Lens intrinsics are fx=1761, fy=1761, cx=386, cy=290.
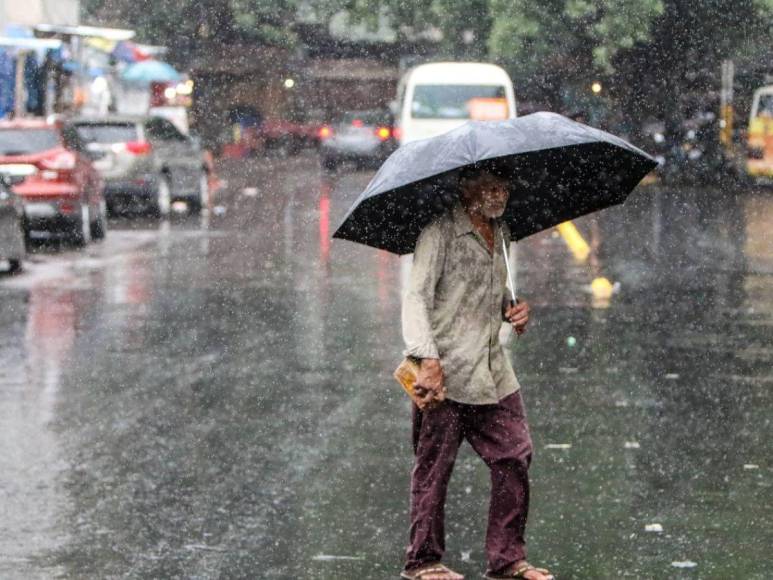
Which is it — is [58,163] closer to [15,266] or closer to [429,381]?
[15,266]

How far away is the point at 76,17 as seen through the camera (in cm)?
4566

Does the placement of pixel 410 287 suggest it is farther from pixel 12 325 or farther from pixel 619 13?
pixel 619 13

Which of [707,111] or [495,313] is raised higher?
[495,313]

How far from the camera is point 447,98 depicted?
30.9m

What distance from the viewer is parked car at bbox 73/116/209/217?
25.7 meters

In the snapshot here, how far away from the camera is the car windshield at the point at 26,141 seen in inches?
821

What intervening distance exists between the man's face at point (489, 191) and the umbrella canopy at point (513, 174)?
0.13 feet

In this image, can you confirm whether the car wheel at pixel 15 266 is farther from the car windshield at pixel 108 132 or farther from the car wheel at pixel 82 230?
the car windshield at pixel 108 132

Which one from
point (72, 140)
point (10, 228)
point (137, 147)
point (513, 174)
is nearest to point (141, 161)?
point (137, 147)

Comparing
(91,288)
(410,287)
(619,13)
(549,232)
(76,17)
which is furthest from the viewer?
(76,17)

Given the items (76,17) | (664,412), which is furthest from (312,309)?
(76,17)

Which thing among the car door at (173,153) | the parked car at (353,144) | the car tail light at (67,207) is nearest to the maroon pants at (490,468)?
the car tail light at (67,207)

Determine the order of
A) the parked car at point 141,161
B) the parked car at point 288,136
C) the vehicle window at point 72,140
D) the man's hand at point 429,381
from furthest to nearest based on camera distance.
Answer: the parked car at point 288,136, the parked car at point 141,161, the vehicle window at point 72,140, the man's hand at point 429,381

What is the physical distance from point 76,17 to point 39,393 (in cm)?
3667
